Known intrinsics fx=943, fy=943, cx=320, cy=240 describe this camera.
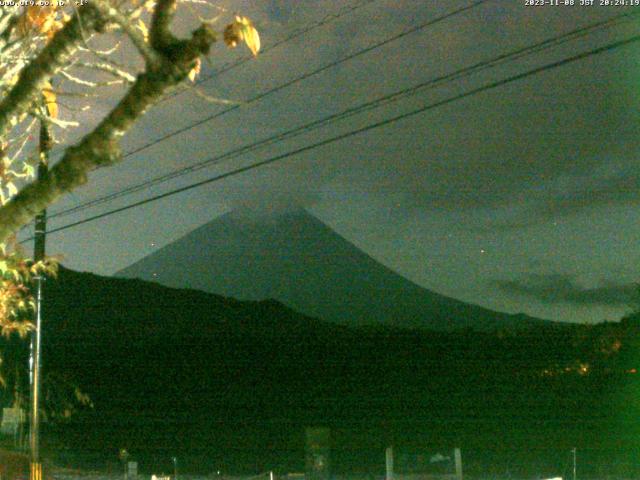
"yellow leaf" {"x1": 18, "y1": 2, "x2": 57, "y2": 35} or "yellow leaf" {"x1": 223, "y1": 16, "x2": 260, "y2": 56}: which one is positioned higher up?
"yellow leaf" {"x1": 18, "y1": 2, "x2": 57, "y2": 35}

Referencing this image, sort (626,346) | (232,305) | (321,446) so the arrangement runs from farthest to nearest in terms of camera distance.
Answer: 1. (232,305)
2. (626,346)
3. (321,446)

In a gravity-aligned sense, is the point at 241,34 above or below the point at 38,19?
below

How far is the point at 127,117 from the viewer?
14.2 ft

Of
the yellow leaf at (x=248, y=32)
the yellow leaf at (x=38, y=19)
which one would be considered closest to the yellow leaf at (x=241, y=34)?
the yellow leaf at (x=248, y=32)

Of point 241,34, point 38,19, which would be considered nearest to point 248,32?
point 241,34

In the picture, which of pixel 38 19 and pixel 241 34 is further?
pixel 38 19

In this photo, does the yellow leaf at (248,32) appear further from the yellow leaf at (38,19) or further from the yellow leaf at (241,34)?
the yellow leaf at (38,19)

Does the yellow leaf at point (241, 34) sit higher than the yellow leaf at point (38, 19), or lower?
lower

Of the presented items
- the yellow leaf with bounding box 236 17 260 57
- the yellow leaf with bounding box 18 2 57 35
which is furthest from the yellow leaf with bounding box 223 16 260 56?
the yellow leaf with bounding box 18 2 57 35

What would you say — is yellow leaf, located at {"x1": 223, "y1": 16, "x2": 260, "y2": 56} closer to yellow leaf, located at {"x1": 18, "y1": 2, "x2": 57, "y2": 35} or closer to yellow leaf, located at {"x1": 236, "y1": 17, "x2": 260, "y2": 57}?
yellow leaf, located at {"x1": 236, "y1": 17, "x2": 260, "y2": 57}

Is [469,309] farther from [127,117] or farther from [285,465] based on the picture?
[127,117]

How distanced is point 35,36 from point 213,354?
31.2m

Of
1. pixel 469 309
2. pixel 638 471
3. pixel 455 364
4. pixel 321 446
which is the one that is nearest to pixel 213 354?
pixel 455 364

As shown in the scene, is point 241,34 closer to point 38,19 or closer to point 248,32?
point 248,32
